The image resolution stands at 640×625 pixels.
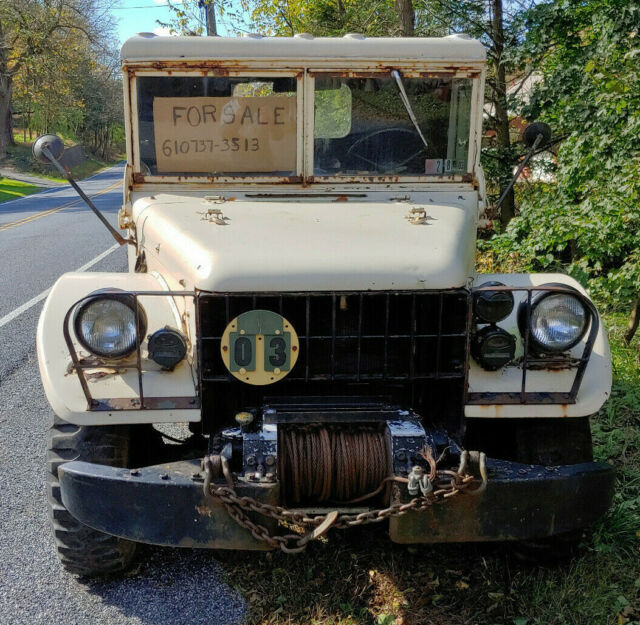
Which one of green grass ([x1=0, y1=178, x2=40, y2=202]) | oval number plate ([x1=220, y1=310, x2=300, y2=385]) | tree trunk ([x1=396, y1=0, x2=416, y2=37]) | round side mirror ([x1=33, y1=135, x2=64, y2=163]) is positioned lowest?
green grass ([x1=0, y1=178, x2=40, y2=202])

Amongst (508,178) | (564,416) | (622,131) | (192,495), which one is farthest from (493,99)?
(192,495)

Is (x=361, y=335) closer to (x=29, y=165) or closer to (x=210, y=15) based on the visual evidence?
(x=210, y=15)

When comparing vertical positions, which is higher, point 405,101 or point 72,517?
point 405,101

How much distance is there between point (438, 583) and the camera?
3.16 metres

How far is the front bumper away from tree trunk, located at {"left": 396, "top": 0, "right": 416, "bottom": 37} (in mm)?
8997

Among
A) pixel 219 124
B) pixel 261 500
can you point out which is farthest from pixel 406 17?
pixel 261 500

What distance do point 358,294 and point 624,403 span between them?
2937mm

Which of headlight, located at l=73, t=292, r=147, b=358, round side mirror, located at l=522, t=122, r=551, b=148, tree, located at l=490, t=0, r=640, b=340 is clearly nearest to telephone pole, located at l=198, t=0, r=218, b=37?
tree, located at l=490, t=0, r=640, b=340

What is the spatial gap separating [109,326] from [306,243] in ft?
2.68

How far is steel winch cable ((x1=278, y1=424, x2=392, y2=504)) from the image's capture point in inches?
105

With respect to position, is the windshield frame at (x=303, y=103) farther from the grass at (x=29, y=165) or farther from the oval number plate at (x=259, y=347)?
the grass at (x=29, y=165)

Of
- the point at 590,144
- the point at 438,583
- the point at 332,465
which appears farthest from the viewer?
the point at 590,144

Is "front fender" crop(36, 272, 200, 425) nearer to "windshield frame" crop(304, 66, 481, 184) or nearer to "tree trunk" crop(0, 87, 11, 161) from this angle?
"windshield frame" crop(304, 66, 481, 184)

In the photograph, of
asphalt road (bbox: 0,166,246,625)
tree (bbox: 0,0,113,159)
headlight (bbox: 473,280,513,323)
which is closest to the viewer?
headlight (bbox: 473,280,513,323)
